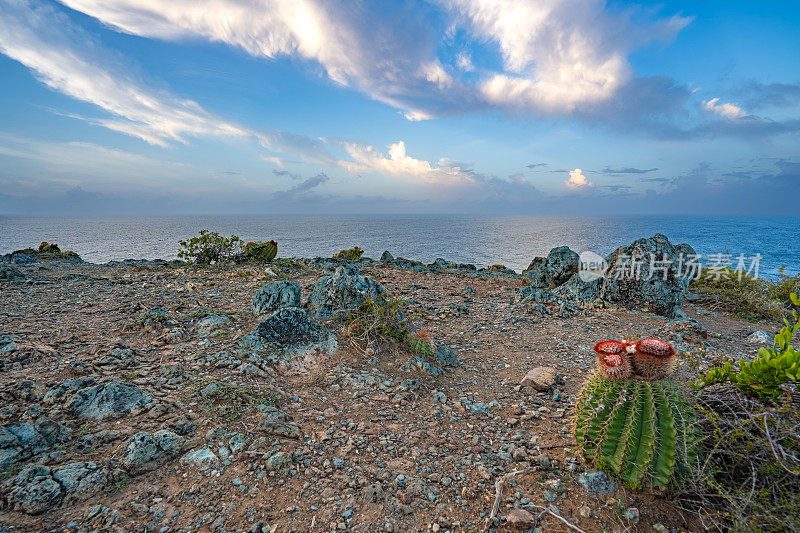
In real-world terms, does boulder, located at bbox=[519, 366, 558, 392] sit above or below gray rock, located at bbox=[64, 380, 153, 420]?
below

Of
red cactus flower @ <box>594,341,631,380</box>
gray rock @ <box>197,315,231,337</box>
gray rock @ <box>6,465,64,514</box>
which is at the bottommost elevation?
gray rock @ <box>6,465,64,514</box>

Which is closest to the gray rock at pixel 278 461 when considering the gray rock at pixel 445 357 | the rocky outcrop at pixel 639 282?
the gray rock at pixel 445 357

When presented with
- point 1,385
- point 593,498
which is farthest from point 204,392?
point 593,498

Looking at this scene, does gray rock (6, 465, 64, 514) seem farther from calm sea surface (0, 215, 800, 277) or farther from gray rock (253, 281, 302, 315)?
calm sea surface (0, 215, 800, 277)

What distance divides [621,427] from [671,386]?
0.69 metres

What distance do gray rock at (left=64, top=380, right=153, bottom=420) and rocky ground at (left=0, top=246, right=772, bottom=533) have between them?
0.06 feet

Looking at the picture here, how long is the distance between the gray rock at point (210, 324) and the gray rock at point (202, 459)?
10.7 ft

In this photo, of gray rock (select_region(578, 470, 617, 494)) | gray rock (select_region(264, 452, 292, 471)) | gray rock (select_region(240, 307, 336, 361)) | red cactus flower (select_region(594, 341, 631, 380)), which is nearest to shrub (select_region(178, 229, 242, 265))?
gray rock (select_region(240, 307, 336, 361))

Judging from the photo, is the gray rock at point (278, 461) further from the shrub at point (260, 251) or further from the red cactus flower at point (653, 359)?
the shrub at point (260, 251)

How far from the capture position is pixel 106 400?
3926 millimetres

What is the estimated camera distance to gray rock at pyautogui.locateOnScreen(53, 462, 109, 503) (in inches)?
113

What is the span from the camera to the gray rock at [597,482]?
10.9 feet

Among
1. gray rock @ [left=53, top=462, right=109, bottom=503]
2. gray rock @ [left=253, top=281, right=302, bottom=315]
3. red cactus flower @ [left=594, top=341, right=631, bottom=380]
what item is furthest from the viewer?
gray rock @ [left=253, top=281, right=302, bottom=315]

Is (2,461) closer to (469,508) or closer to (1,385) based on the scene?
(1,385)
